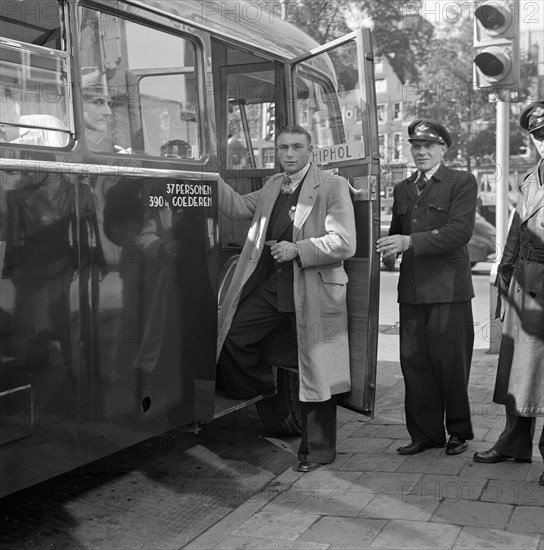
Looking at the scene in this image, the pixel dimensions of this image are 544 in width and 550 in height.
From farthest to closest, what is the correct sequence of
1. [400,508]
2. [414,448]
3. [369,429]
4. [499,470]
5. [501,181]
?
[501,181] < [369,429] < [414,448] < [499,470] < [400,508]

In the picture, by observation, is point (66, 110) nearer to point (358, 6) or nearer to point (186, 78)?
point (186, 78)

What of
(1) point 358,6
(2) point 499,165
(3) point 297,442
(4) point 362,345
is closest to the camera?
(4) point 362,345

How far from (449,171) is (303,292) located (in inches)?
47.1

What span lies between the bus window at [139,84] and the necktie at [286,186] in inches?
24.0

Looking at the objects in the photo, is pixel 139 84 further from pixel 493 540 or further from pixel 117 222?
pixel 493 540

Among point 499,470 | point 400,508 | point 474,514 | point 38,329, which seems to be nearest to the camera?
A: point 38,329

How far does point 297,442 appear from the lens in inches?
228

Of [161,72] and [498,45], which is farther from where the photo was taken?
[498,45]

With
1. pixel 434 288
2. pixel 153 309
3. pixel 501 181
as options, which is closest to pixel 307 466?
pixel 434 288

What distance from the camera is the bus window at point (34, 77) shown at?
359 centimetres

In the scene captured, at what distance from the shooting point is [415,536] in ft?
12.6

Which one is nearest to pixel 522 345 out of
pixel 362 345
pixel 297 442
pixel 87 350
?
pixel 362 345

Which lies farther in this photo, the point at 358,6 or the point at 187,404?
the point at 358,6

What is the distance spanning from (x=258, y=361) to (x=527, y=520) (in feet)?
6.28
